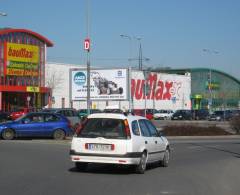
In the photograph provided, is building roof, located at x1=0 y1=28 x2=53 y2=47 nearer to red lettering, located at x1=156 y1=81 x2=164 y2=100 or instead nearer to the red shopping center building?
the red shopping center building

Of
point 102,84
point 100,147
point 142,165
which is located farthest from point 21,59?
point 100,147

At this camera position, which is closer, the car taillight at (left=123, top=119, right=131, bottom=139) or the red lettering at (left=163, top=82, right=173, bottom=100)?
the car taillight at (left=123, top=119, right=131, bottom=139)

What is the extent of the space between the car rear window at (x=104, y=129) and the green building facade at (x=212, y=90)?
341 ft

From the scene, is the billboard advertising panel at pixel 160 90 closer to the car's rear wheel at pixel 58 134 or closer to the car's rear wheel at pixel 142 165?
the car's rear wheel at pixel 58 134

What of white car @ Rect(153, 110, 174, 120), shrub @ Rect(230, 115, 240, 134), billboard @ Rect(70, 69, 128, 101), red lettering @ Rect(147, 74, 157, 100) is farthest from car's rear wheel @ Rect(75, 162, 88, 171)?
red lettering @ Rect(147, 74, 157, 100)

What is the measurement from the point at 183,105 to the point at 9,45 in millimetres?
42849

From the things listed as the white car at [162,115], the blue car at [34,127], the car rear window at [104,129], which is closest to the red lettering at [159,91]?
the white car at [162,115]

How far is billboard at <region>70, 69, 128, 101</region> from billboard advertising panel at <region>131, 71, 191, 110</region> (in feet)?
72.5

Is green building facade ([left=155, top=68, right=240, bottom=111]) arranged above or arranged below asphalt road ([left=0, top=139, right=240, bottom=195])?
above

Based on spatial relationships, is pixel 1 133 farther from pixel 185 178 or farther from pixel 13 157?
pixel 185 178

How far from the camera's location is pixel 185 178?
14.9m

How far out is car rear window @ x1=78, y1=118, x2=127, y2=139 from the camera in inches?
606

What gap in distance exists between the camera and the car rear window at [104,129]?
15383 mm

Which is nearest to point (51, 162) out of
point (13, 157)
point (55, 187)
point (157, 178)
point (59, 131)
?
point (13, 157)
